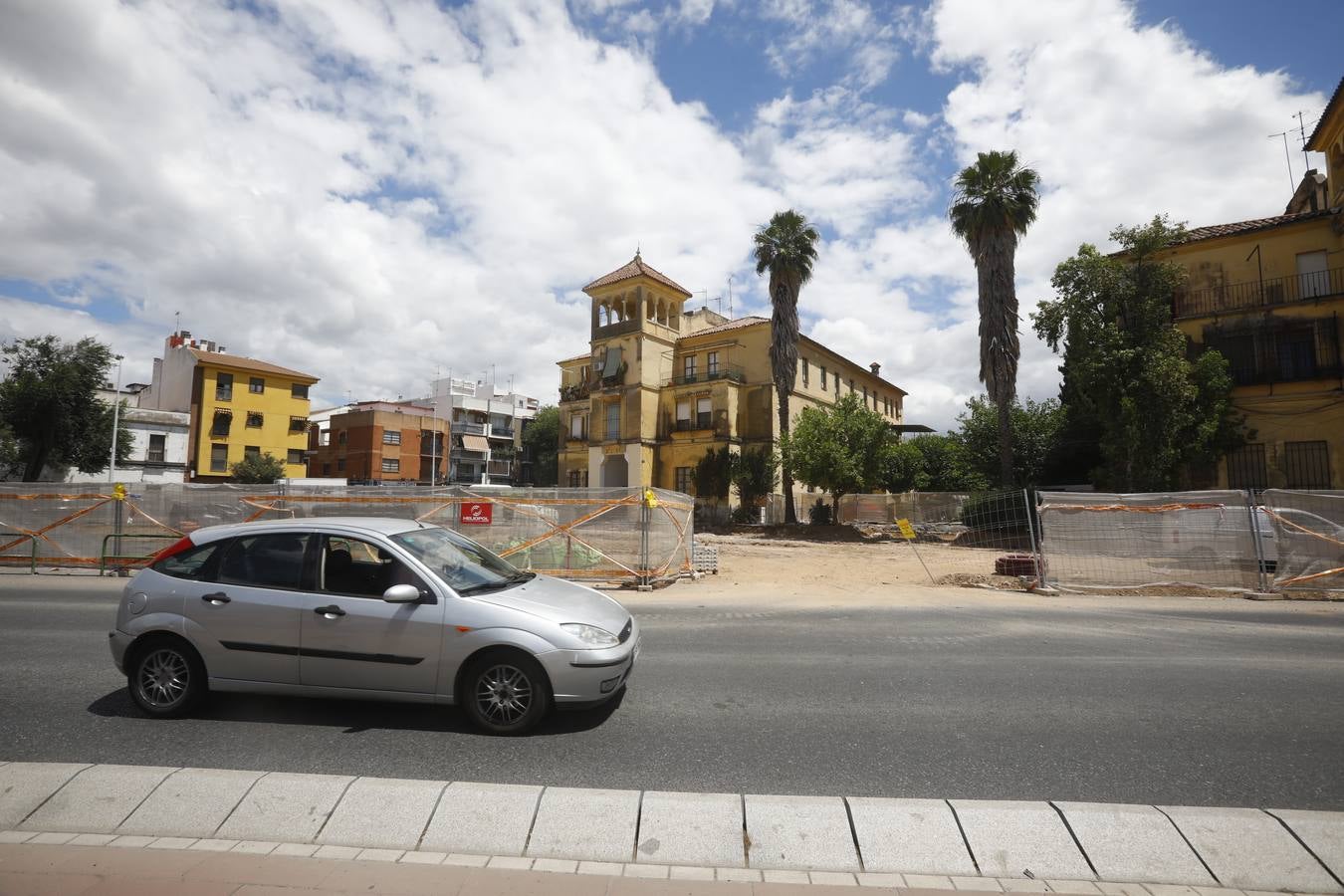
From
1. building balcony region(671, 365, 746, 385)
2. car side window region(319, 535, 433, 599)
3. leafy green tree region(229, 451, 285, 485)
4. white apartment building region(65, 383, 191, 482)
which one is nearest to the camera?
car side window region(319, 535, 433, 599)

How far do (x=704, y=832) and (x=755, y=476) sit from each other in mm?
35029

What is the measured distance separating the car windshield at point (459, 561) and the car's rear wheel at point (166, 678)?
173 cm

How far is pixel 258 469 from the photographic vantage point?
48.5 metres

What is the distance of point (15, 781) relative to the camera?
3615 millimetres

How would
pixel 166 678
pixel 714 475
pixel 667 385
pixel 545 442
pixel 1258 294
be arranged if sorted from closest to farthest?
1. pixel 166 678
2. pixel 1258 294
3. pixel 714 475
4. pixel 667 385
5. pixel 545 442

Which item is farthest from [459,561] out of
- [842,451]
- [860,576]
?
[842,451]

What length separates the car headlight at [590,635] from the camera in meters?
4.63

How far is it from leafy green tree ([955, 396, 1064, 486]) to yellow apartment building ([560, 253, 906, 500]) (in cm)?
1031

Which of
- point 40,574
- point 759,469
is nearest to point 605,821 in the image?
point 40,574

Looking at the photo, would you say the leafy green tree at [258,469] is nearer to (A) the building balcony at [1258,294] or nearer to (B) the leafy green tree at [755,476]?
(B) the leafy green tree at [755,476]

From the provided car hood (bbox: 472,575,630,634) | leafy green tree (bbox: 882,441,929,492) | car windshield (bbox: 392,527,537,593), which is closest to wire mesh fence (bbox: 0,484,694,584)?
car windshield (bbox: 392,527,537,593)

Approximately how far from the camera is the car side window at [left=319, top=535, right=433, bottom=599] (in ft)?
15.9

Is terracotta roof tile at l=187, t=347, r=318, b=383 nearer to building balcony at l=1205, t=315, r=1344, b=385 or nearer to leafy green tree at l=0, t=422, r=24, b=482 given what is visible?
leafy green tree at l=0, t=422, r=24, b=482

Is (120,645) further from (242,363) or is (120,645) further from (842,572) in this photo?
(242,363)
